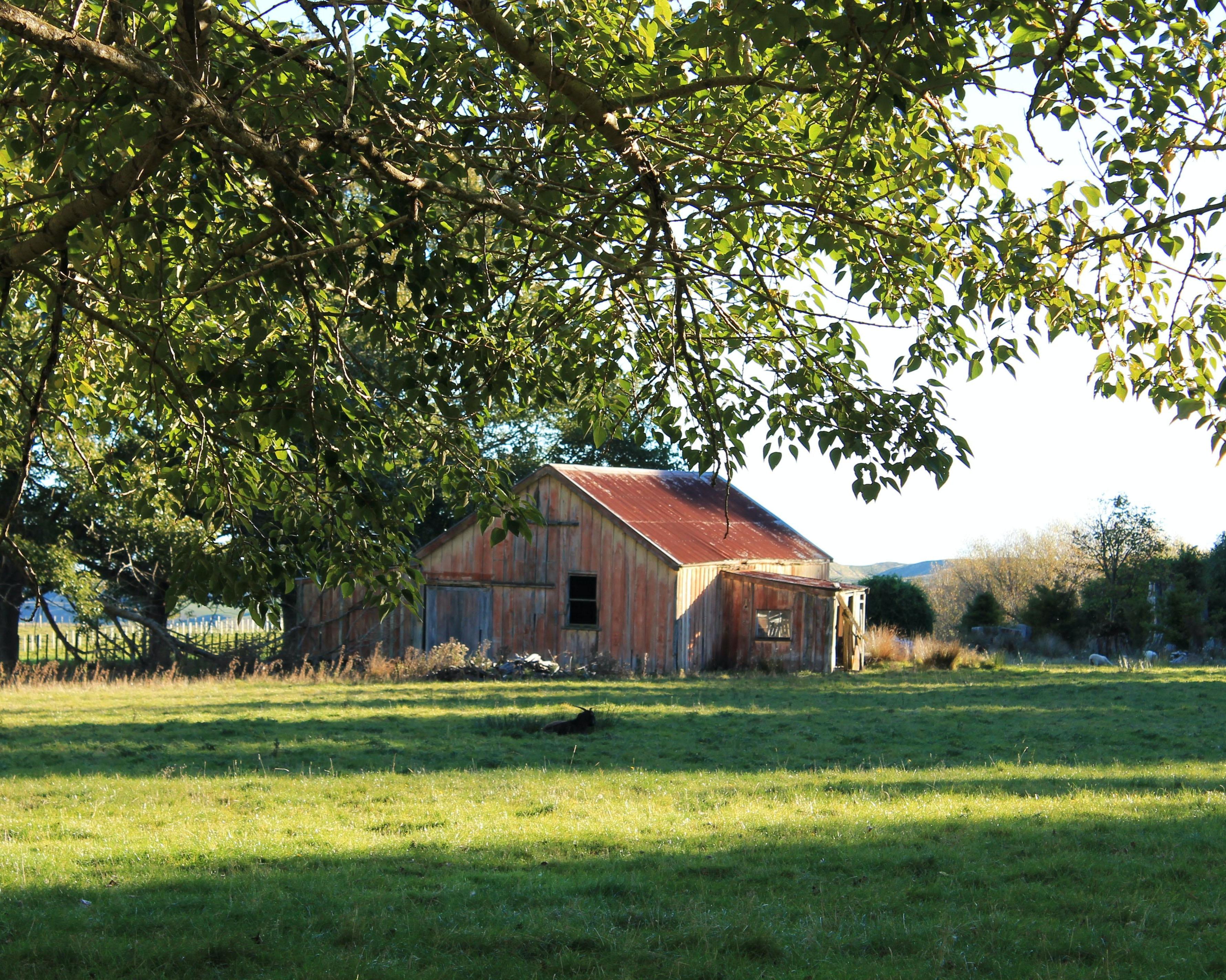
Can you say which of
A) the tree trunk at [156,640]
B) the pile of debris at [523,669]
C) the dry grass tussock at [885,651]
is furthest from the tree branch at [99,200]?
the dry grass tussock at [885,651]

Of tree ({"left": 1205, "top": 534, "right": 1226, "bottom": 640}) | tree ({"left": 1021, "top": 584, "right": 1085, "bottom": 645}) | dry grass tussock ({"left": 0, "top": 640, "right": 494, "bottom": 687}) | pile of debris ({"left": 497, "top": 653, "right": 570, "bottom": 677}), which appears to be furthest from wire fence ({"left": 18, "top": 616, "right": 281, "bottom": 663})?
tree ({"left": 1205, "top": 534, "right": 1226, "bottom": 640})

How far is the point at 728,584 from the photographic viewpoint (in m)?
27.9

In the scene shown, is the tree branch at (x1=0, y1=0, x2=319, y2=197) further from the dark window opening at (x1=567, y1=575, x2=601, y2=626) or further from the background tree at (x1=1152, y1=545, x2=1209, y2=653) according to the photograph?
the background tree at (x1=1152, y1=545, x2=1209, y2=653)

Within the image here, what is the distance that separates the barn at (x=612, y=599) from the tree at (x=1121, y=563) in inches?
523

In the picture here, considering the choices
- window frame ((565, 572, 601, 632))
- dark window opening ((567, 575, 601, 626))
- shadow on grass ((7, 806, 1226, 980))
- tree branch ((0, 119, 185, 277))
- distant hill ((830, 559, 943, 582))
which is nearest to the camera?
tree branch ((0, 119, 185, 277))

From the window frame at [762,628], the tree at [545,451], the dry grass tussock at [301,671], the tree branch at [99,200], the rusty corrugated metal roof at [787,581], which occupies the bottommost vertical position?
the dry grass tussock at [301,671]

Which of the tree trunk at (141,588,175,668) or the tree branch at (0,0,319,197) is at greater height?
the tree branch at (0,0,319,197)

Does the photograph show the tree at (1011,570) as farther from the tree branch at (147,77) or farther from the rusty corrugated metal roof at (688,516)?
the tree branch at (147,77)

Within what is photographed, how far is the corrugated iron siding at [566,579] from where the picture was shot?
26.1m

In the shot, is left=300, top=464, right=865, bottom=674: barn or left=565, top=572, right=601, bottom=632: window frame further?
left=565, top=572, right=601, bottom=632: window frame

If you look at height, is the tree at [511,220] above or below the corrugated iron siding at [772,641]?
above

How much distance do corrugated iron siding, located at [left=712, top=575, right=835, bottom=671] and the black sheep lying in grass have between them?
12.3 meters

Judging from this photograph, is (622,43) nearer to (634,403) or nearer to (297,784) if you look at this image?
(634,403)

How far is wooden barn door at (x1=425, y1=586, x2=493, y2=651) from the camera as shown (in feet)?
92.4
